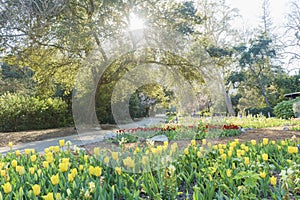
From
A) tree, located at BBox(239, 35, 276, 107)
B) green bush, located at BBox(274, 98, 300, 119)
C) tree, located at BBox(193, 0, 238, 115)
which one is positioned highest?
tree, located at BBox(193, 0, 238, 115)

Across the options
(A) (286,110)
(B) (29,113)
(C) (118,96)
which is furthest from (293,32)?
(B) (29,113)

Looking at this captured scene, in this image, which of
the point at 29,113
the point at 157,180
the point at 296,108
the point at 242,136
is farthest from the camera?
the point at 29,113

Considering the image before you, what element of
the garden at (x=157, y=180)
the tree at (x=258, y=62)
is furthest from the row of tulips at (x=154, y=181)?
the tree at (x=258, y=62)

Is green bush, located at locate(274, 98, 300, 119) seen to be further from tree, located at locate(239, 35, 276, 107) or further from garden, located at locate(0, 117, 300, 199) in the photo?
garden, located at locate(0, 117, 300, 199)

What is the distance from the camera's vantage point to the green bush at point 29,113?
10273 millimetres

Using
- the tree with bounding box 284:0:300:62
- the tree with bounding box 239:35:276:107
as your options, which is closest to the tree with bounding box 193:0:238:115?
the tree with bounding box 239:35:276:107

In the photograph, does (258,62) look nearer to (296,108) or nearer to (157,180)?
(296,108)

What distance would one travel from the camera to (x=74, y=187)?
1839 mm

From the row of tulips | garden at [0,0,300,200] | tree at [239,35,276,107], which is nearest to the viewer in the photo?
the row of tulips

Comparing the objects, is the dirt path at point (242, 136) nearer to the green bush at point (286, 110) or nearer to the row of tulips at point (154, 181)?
the row of tulips at point (154, 181)

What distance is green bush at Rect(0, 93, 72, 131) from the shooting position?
404 inches

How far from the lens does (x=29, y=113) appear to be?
10633 millimetres

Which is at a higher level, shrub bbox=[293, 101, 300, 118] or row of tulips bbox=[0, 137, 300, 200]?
shrub bbox=[293, 101, 300, 118]

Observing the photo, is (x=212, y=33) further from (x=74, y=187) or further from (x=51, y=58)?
(x=74, y=187)
